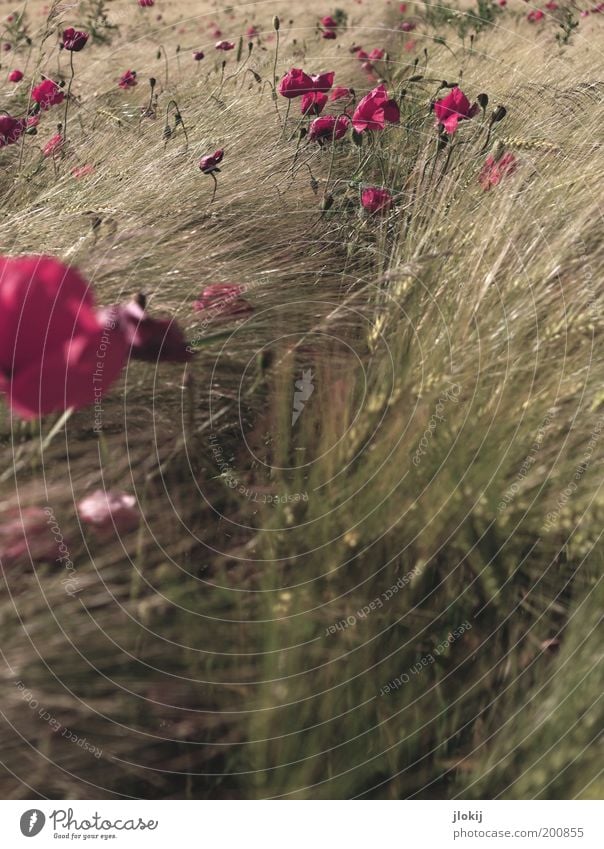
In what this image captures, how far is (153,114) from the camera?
1503 mm

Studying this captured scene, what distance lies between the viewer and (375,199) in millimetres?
1022

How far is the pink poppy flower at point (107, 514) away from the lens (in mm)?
596

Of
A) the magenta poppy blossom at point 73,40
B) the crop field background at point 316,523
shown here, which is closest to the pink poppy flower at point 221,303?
the crop field background at point 316,523

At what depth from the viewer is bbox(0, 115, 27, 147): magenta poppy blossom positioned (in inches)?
49.4

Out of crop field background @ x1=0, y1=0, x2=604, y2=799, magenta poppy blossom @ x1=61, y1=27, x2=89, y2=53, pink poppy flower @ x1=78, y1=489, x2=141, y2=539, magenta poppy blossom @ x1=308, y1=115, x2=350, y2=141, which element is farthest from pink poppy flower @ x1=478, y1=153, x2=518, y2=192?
magenta poppy blossom @ x1=61, y1=27, x2=89, y2=53

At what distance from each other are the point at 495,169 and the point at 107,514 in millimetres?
642

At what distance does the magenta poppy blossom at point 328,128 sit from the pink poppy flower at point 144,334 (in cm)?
55

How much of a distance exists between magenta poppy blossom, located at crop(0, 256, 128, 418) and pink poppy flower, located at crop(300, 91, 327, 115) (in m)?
0.68

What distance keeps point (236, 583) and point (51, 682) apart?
0.15 m

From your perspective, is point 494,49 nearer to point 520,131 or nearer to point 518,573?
point 520,131

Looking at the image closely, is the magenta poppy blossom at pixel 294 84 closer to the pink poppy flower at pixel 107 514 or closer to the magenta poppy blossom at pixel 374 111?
the magenta poppy blossom at pixel 374 111
